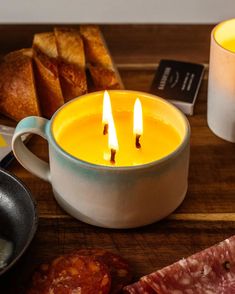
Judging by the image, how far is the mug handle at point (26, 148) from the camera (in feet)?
2.24

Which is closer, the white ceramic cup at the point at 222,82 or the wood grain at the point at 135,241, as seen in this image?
the wood grain at the point at 135,241

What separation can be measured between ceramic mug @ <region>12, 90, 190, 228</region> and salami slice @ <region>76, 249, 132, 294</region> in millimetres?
46

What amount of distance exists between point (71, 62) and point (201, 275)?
1.23 ft

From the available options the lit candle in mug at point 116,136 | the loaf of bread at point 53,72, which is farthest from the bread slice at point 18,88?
the lit candle in mug at point 116,136

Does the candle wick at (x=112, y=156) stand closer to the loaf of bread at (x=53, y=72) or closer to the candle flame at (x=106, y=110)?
the candle flame at (x=106, y=110)

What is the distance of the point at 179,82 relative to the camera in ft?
2.92

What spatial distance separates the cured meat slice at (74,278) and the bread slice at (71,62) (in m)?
0.28

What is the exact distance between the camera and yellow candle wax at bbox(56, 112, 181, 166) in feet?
2.29

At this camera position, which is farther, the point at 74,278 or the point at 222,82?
the point at 222,82

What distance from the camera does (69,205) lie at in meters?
0.69

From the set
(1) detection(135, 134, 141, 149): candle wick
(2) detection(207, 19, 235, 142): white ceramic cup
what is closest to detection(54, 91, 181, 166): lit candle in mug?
(1) detection(135, 134, 141, 149): candle wick

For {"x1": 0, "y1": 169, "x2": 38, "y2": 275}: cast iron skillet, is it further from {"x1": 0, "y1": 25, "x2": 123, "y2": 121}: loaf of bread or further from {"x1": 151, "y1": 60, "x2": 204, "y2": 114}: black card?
{"x1": 151, "y1": 60, "x2": 204, "y2": 114}: black card
